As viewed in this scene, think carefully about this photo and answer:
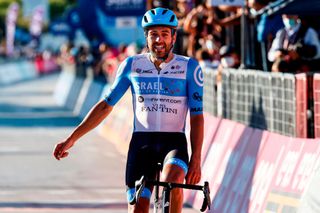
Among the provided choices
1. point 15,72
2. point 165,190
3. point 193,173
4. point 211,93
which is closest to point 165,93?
point 193,173

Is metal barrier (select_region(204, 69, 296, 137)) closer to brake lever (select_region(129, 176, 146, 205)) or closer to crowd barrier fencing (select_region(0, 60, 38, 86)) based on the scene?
brake lever (select_region(129, 176, 146, 205))

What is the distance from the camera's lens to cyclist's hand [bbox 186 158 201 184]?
787cm

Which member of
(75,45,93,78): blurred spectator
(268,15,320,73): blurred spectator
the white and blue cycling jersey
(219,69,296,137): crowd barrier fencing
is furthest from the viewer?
(75,45,93,78): blurred spectator

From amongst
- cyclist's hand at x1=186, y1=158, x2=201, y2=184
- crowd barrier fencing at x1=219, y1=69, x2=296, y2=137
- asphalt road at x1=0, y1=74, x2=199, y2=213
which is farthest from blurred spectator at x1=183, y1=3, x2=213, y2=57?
cyclist's hand at x1=186, y1=158, x2=201, y2=184

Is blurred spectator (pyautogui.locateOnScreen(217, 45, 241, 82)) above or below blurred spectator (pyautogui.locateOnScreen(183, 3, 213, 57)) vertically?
below

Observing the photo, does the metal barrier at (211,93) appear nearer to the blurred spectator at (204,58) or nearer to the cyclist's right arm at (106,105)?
the blurred spectator at (204,58)

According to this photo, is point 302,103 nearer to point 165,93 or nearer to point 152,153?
point 165,93

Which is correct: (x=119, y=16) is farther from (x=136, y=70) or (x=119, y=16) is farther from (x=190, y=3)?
(x=136, y=70)

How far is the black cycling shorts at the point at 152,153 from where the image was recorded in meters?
7.99

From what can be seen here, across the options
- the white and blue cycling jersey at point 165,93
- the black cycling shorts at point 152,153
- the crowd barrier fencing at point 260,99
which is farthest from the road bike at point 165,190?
the crowd barrier fencing at point 260,99

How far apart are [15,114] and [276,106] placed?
75.5 feet

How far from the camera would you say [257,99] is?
11812mm

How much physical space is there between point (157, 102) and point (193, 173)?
73cm

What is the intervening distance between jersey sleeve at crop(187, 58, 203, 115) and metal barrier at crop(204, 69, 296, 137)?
2.28 meters
